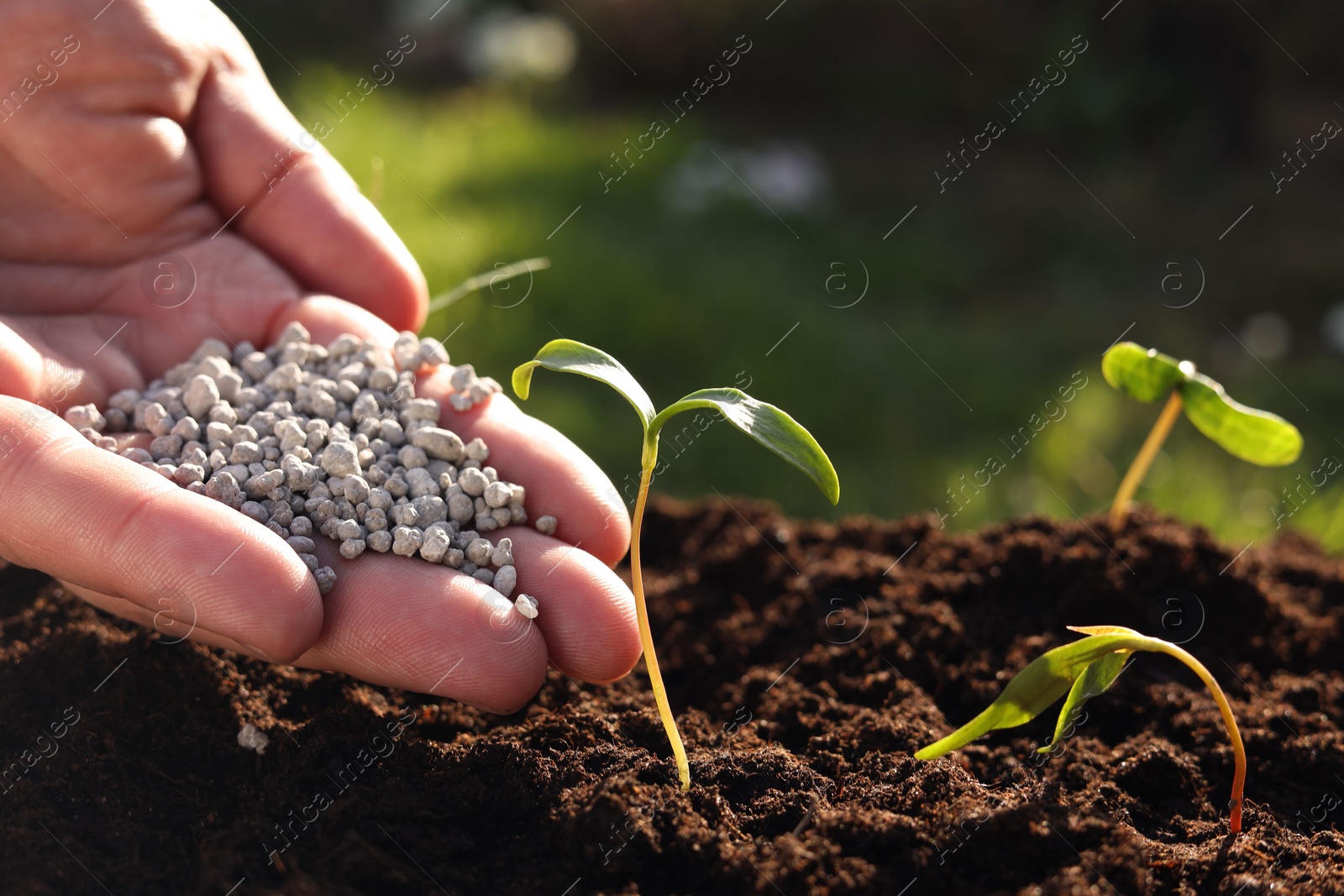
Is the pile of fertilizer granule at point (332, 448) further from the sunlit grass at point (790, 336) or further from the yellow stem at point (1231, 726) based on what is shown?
the sunlit grass at point (790, 336)

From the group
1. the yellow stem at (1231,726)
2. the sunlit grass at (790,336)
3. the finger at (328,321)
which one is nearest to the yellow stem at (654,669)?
the yellow stem at (1231,726)

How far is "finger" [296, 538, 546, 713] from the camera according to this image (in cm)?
117

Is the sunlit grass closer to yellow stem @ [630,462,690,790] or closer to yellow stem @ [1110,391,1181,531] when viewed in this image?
yellow stem @ [1110,391,1181,531]

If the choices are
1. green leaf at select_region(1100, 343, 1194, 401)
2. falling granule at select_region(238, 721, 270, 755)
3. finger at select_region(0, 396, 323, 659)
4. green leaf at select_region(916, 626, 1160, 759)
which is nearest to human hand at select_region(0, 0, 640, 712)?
finger at select_region(0, 396, 323, 659)

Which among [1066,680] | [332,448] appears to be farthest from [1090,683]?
[332,448]

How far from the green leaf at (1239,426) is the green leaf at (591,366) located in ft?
2.97

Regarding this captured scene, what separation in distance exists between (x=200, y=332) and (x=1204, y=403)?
1602 millimetres

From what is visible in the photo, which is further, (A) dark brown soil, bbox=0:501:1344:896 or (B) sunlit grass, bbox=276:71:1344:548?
(B) sunlit grass, bbox=276:71:1344:548

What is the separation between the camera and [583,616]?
126cm

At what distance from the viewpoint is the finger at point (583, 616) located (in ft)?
4.14

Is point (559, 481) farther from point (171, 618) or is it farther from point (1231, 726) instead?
point (1231, 726)

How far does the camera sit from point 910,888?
3.58ft

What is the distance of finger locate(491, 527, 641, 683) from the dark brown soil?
4.4 inches

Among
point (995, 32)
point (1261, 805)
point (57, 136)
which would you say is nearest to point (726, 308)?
point (57, 136)
